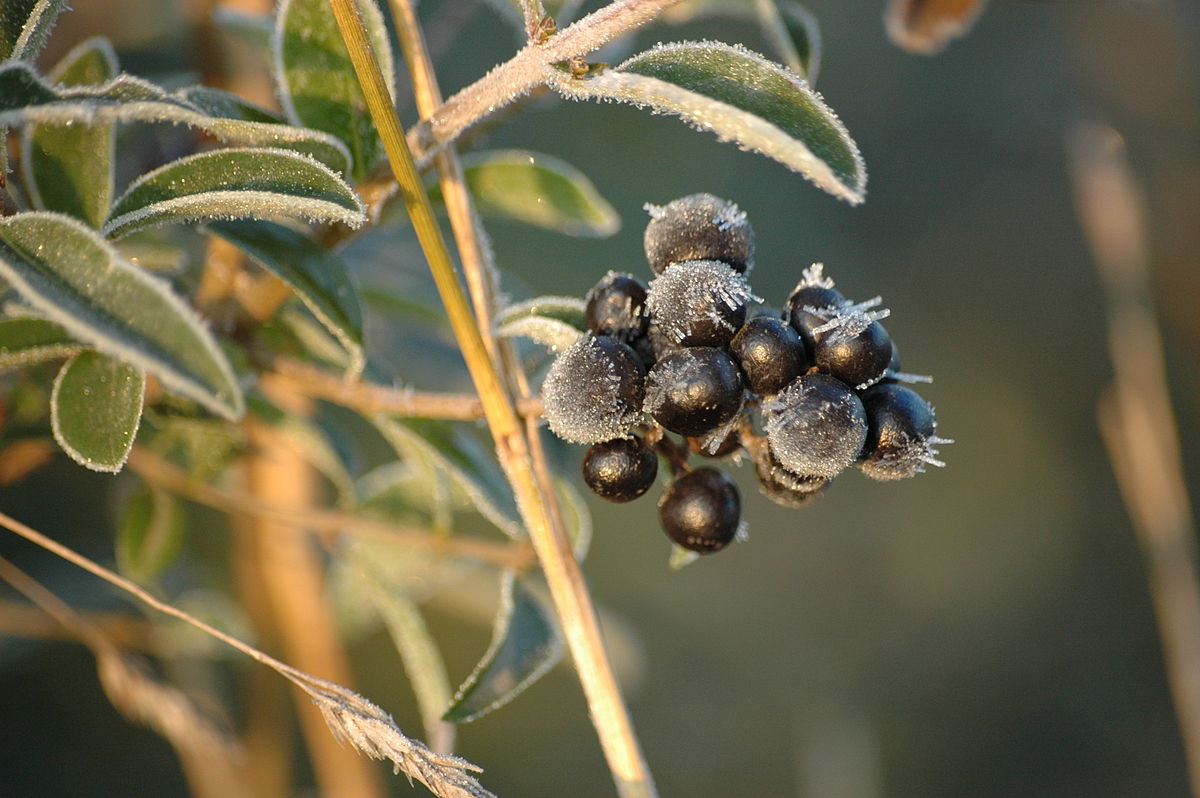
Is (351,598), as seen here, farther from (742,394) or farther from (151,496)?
(742,394)

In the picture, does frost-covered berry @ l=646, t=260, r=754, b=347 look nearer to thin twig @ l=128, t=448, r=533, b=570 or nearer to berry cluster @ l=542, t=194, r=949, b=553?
berry cluster @ l=542, t=194, r=949, b=553

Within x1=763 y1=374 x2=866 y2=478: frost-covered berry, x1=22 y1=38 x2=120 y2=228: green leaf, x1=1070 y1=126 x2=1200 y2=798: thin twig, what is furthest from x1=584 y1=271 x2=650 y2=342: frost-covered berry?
x1=1070 y1=126 x2=1200 y2=798: thin twig

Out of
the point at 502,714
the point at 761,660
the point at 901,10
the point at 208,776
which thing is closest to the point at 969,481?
the point at 761,660

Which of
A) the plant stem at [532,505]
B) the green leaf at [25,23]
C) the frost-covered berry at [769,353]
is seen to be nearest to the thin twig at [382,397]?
the plant stem at [532,505]

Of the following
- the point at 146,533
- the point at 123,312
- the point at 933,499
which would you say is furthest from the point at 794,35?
the point at 933,499

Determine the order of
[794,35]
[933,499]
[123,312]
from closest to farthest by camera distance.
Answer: [123,312] < [794,35] < [933,499]

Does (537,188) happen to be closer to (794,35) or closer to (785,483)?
(794,35)

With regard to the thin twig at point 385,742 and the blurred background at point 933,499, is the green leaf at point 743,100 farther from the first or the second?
the blurred background at point 933,499
